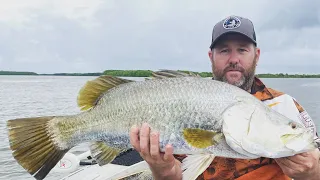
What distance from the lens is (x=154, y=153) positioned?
10.9 feet

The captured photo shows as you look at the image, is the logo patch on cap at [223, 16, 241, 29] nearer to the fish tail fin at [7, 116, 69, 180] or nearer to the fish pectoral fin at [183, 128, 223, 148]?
the fish pectoral fin at [183, 128, 223, 148]

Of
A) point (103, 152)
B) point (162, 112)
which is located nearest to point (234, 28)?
point (162, 112)

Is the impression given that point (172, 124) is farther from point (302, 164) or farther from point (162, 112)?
point (302, 164)

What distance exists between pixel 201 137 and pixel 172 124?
223 millimetres

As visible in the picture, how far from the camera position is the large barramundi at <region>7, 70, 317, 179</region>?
2.98 m

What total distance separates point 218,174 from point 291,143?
1190 mm

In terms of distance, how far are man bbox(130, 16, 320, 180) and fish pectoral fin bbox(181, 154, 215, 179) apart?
0.20m

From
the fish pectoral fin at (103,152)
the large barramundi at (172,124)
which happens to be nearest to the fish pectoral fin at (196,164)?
the large barramundi at (172,124)

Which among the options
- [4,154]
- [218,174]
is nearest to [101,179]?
[218,174]

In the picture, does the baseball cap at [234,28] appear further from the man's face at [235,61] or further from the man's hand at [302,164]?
the man's hand at [302,164]

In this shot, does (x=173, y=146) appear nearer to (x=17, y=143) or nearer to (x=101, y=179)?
(x=17, y=143)

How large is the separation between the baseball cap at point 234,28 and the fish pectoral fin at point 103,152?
66.3 inches

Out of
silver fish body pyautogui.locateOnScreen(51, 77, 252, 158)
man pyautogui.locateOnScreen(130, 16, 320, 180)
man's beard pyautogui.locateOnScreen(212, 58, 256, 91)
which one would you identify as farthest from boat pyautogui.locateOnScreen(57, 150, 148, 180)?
man's beard pyautogui.locateOnScreen(212, 58, 256, 91)

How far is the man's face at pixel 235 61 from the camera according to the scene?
425cm
